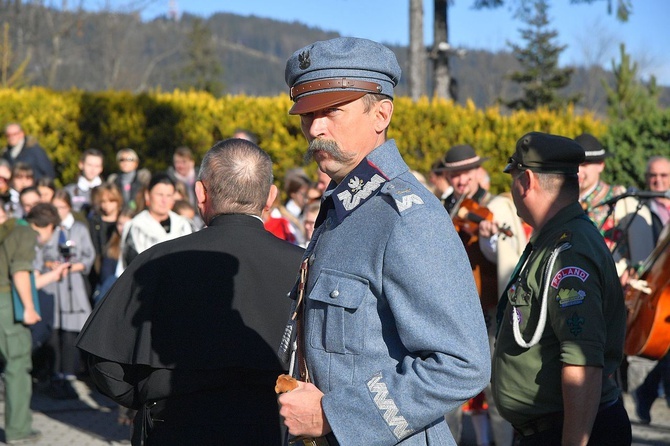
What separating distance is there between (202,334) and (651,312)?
3.24 meters

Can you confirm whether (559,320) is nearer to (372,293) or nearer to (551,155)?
(551,155)

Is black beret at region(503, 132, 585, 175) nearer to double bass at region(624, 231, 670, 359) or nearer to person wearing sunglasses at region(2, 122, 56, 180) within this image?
double bass at region(624, 231, 670, 359)

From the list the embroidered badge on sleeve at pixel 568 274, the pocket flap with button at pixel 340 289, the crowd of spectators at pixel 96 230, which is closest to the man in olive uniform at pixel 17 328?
the crowd of spectators at pixel 96 230

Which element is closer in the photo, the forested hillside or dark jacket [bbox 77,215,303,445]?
dark jacket [bbox 77,215,303,445]

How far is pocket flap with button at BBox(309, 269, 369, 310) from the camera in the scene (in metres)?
2.16

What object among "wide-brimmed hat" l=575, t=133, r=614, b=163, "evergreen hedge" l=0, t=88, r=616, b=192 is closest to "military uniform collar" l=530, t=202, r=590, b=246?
"wide-brimmed hat" l=575, t=133, r=614, b=163

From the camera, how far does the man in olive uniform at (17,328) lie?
23.1 ft

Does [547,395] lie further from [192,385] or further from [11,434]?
[11,434]

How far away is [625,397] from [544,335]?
575 centimetres

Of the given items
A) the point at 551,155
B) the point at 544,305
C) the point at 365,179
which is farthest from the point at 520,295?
the point at 365,179

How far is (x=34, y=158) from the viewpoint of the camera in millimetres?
11617

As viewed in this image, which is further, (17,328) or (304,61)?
(17,328)

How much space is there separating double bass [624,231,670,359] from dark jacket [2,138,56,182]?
26.4 feet

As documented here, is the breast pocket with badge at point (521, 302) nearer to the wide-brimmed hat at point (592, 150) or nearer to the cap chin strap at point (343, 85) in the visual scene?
the cap chin strap at point (343, 85)
